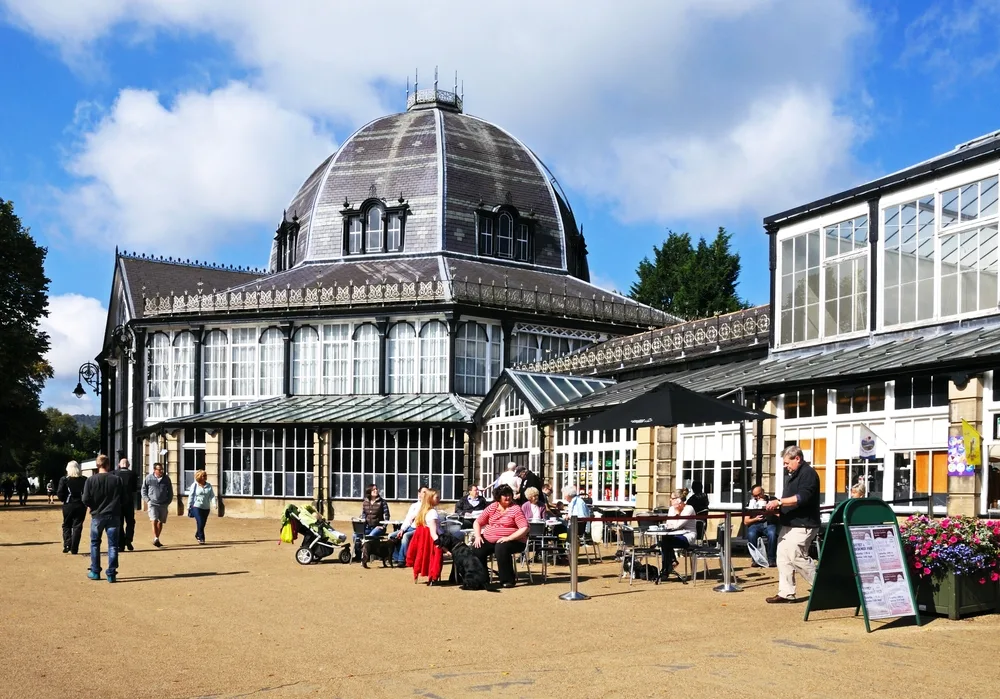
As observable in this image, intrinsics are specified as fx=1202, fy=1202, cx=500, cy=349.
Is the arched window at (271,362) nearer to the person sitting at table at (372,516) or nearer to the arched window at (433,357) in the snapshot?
the arched window at (433,357)

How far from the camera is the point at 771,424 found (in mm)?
20562

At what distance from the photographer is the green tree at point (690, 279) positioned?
58312 millimetres

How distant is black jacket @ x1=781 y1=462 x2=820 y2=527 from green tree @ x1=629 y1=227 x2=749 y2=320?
147 ft

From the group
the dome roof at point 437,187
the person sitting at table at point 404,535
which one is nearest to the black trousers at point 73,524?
the person sitting at table at point 404,535

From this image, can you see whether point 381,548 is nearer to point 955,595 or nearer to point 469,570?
point 469,570

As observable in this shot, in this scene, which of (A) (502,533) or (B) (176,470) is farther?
(B) (176,470)

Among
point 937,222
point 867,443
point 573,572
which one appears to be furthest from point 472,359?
point 573,572

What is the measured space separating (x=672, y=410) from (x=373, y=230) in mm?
28751

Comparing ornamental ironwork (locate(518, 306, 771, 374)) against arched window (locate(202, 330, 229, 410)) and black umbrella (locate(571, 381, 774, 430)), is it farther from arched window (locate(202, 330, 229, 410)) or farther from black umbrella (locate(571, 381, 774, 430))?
arched window (locate(202, 330, 229, 410))

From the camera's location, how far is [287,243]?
46.2 meters

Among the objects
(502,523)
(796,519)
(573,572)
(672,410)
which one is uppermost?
(672,410)

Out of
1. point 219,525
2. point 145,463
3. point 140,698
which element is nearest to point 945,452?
point 140,698

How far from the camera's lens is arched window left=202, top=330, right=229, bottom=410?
40.6 metres

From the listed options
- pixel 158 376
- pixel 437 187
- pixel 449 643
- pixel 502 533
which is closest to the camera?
pixel 449 643
